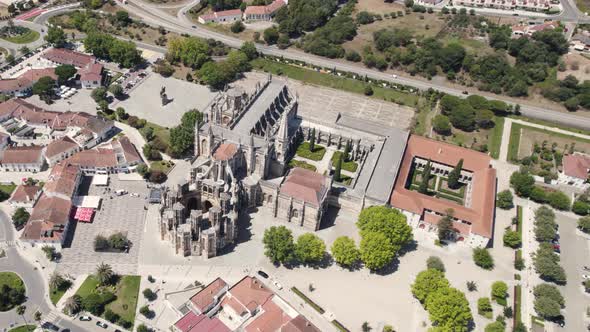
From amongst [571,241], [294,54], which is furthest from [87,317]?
[294,54]

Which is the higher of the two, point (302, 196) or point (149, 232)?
point (302, 196)

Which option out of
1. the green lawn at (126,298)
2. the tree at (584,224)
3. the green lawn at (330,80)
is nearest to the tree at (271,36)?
the green lawn at (330,80)

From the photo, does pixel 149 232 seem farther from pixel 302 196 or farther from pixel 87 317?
pixel 302 196

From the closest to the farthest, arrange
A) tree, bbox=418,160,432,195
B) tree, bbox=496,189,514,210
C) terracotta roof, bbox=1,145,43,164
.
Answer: terracotta roof, bbox=1,145,43,164 < tree, bbox=418,160,432,195 < tree, bbox=496,189,514,210

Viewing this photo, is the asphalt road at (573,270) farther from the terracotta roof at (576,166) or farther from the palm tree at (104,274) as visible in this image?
the palm tree at (104,274)

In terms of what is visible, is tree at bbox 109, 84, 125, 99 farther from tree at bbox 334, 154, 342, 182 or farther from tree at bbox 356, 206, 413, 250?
tree at bbox 356, 206, 413, 250

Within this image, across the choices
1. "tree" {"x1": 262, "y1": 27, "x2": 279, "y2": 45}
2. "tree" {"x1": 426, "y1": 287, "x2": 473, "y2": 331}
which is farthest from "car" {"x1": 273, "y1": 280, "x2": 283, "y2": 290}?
"tree" {"x1": 262, "y1": 27, "x2": 279, "y2": 45}
